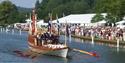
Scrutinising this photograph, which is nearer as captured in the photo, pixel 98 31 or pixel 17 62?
pixel 17 62

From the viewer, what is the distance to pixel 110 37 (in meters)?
81.9

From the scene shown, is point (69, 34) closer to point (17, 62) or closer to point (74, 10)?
point (17, 62)

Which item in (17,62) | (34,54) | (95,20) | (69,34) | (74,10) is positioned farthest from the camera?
(74,10)

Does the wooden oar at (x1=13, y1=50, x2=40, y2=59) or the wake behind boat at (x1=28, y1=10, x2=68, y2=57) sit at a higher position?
the wake behind boat at (x1=28, y1=10, x2=68, y2=57)

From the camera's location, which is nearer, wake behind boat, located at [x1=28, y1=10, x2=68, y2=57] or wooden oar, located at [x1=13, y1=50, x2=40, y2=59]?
wake behind boat, located at [x1=28, y1=10, x2=68, y2=57]

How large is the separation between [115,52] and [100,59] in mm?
7897

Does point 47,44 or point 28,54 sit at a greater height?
point 47,44

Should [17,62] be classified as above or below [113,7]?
below

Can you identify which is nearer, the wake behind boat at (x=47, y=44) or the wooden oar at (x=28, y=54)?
the wake behind boat at (x=47, y=44)

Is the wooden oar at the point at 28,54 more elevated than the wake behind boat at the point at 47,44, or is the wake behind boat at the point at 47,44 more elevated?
the wake behind boat at the point at 47,44

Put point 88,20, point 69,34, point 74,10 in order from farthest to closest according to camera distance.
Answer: point 74,10 → point 88,20 → point 69,34

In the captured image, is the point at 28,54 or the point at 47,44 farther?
the point at 28,54

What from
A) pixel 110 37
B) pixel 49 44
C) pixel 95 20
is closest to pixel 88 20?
pixel 95 20

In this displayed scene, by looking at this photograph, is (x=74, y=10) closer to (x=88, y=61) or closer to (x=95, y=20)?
(x=95, y=20)
